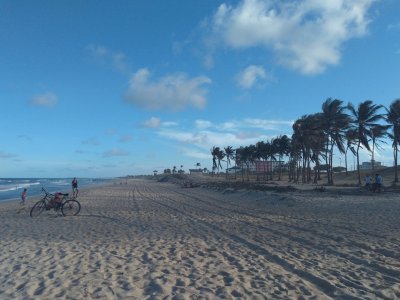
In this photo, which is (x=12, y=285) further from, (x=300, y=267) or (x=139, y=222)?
(x=139, y=222)

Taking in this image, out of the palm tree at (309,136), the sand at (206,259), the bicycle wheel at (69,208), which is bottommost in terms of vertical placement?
the sand at (206,259)

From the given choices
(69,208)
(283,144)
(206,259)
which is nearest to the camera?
(206,259)

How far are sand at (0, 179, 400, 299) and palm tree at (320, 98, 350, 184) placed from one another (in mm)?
30946

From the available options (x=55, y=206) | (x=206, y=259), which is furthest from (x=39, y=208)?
(x=206, y=259)

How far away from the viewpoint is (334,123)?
42.9 metres

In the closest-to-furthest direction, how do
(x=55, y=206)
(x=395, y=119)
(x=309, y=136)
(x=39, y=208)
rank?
(x=55, y=206) < (x=39, y=208) < (x=395, y=119) < (x=309, y=136)

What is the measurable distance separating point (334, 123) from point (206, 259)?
39.1 m

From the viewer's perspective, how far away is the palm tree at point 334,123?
139ft

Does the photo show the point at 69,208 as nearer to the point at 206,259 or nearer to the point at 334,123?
the point at 206,259

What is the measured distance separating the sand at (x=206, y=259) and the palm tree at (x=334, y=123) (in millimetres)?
30946

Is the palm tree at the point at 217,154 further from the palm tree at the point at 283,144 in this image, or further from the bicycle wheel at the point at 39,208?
the bicycle wheel at the point at 39,208

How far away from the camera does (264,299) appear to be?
16.5ft

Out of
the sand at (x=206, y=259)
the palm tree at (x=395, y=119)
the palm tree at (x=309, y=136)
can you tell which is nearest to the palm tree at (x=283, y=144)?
the palm tree at (x=309, y=136)

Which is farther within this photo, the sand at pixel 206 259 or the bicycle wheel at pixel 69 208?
the bicycle wheel at pixel 69 208
